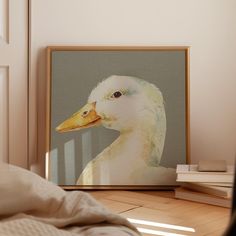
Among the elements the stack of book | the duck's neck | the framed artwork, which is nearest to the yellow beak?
the framed artwork

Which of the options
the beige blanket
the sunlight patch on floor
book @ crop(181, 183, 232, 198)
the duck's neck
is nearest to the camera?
the beige blanket

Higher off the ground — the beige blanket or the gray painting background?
the gray painting background

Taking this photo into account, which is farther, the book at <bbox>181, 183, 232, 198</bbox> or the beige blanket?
the book at <bbox>181, 183, 232, 198</bbox>

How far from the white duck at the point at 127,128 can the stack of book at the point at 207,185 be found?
19 cm

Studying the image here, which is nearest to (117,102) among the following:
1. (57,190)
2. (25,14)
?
(25,14)

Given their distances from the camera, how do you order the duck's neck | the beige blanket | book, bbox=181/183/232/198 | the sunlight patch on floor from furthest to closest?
the duck's neck → book, bbox=181/183/232/198 → the sunlight patch on floor → the beige blanket

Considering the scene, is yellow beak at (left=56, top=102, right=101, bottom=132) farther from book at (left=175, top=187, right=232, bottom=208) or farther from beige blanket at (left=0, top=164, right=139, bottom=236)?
beige blanket at (left=0, top=164, right=139, bottom=236)

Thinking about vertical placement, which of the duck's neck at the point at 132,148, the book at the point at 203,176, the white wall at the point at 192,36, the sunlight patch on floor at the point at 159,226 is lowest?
the sunlight patch on floor at the point at 159,226

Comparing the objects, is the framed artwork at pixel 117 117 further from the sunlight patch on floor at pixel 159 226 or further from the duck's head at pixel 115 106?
the sunlight patch on floor at pixel 159 226

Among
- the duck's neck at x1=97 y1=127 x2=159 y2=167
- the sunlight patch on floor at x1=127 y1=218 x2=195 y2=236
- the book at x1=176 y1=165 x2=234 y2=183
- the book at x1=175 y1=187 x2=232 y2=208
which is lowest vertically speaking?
the sunlight patch on floor at x1=127 y1=218 x2=195 y2=236

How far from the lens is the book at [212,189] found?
1.79 meters

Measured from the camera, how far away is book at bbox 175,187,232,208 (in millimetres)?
1798

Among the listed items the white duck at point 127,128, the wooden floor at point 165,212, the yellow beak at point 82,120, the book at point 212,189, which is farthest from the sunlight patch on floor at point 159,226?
the yellow beak at point 82,120

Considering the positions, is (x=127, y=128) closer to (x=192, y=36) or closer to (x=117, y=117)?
(x=117, y=117)
